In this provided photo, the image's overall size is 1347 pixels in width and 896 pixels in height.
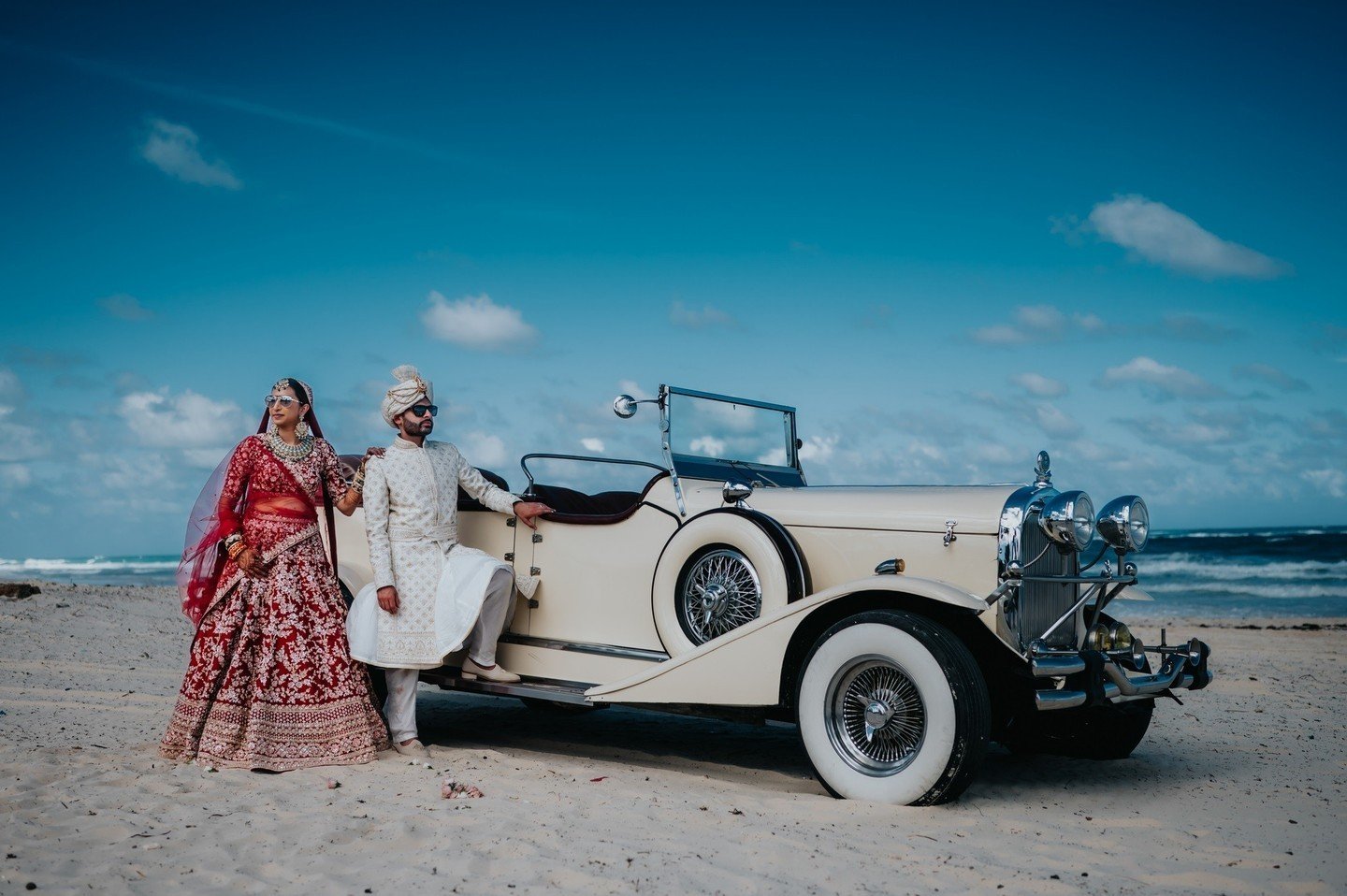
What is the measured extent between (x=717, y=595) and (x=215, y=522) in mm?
2814

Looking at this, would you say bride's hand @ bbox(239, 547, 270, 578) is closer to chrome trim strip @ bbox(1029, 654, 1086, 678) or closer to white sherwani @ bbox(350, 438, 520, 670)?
white sherwani @ bbox(350, 438, 520, 670)

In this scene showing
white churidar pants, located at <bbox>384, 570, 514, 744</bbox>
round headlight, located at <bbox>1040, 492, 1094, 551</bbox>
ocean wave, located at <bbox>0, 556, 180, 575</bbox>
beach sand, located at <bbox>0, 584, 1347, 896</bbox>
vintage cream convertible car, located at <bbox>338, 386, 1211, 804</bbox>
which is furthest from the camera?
ocean wave, located at <bbox>0, 556, 180, 575</bbox>

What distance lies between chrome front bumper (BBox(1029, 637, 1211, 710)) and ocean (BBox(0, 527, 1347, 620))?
954 centimetres

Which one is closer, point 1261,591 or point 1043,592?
point 1043,592

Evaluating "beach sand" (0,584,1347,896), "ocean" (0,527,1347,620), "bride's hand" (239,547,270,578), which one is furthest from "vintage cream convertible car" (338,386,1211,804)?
"ocean" (0,527,1347,620)

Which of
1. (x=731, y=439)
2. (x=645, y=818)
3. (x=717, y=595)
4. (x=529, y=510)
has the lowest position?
(x=645, y=818)

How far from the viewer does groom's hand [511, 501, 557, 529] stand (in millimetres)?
5926

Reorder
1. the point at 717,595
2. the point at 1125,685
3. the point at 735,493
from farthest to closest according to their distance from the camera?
1. the point at 735,493
2. the point at 717,595
3. the point at 1125,685

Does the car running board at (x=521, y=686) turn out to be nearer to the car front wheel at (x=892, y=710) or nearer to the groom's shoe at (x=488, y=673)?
the groom's shoe at (x=488, y=673)

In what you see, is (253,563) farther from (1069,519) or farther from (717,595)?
(1069,519)

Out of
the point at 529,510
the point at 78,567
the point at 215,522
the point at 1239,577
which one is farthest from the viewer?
the point at 78,567

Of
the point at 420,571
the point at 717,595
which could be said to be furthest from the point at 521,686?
the point at 717,595

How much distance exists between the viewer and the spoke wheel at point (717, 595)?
17.0 feet

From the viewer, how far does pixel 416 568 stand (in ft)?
19.0
